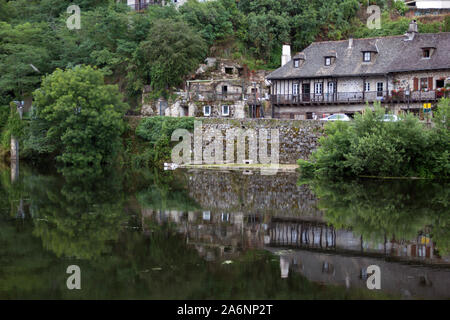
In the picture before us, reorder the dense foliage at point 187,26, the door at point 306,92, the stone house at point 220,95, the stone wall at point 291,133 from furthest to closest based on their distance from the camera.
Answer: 1. the dense foliage at point 187,26
2. the stone house at point 220,95
3. the door at point 306,92
4. the stone wall at point 291,133

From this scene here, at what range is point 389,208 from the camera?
22.7 m

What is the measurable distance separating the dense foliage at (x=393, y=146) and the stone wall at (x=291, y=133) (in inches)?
→ 265

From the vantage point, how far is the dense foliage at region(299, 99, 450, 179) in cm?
3328

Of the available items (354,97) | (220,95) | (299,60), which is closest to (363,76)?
(354,97)

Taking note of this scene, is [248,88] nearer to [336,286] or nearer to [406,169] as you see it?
[406,169]

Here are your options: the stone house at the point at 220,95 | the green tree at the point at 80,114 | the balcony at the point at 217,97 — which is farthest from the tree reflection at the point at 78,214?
the balcony at the point at 217,97

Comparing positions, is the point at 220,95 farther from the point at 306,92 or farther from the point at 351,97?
the point at 351,97

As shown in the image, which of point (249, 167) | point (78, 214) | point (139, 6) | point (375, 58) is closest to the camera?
point (78, 214)

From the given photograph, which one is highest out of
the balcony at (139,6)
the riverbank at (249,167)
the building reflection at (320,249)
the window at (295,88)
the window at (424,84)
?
the balcony at (139,6)

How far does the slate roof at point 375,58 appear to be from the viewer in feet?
149

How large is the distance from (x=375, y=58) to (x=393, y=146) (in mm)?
17395

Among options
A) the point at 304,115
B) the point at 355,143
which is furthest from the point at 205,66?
the point at 355,143

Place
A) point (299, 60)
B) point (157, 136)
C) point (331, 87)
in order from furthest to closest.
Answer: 1. point (299, 60)
2. point (331, 87)
3. point (157, 136)

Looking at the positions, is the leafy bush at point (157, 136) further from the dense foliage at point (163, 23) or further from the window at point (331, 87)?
the window at point (331, 87)
